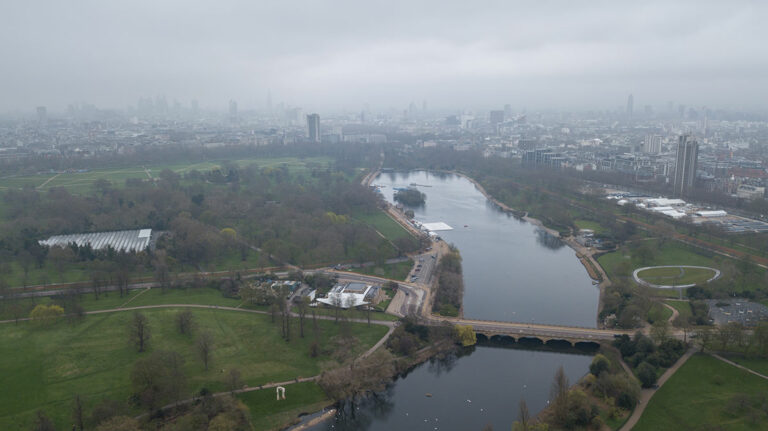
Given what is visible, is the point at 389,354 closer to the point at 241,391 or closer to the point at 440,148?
the point at 241,391

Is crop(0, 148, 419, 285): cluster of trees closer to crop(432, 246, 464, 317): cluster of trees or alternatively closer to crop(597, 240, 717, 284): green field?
Result: crop(432, 246, 464, 317): cluster of trees

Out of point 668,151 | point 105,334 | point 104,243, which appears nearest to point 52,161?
point 104,243

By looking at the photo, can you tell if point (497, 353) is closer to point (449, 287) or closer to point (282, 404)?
point (449, 287)

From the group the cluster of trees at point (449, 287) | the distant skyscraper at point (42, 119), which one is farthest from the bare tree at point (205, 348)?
the distant skyscraper at point (42, 119)

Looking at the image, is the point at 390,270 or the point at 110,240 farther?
the point at 110,240

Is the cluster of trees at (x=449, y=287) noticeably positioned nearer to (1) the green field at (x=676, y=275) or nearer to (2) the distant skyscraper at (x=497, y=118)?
(1) the green field at (x=676, y=275)

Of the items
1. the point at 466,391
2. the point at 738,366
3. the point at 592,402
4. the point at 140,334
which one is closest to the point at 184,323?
the point at 140,334

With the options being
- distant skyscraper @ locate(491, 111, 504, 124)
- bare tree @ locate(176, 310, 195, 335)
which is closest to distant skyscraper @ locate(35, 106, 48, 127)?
distant skyscraper @ locate(491, 111, 504, 124)
